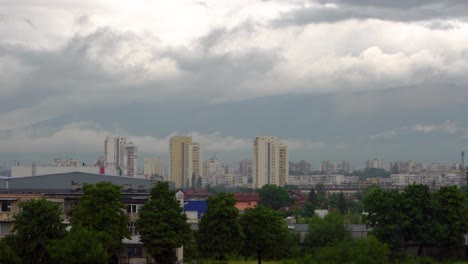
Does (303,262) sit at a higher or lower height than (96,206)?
lower

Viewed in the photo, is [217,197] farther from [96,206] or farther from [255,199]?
[255,199]

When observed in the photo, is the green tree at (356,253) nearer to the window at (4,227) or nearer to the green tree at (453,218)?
the green tree at (453,218)

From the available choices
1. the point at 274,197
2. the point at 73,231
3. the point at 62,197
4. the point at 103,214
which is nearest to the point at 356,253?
the point at 103,214

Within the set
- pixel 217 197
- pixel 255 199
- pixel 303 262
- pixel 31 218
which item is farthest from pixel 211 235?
pixel 255 199

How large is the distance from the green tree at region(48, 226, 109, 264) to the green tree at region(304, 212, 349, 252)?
809 inches

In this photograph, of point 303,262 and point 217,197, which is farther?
point 217,197

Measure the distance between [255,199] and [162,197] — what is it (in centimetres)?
→ 5613

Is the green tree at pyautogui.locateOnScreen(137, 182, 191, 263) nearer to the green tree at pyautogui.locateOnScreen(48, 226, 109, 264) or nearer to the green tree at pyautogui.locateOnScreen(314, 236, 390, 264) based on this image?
the green tree at pyautogui.locateOnScreen(48, 226, 109, 264)

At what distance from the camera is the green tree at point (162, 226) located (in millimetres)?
39844

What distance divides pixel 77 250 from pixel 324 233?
22.8 m

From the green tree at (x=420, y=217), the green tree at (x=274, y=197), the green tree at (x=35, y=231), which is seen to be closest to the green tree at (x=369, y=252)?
the green tree at (x=420, y=217)

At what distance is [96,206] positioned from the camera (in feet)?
126

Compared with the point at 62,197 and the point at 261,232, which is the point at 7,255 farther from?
the point at 261,232

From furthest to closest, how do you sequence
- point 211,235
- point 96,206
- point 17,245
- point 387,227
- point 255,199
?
point 255,199 < point 387,227 < point 211,235 < point 96,206 < point 17,245
